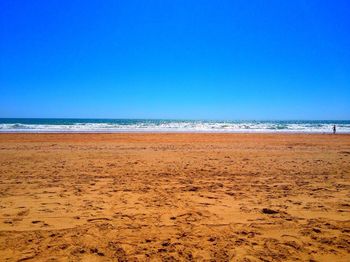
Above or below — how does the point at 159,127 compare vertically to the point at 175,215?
above

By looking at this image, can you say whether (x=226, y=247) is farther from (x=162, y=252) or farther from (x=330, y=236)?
(x=330, y=236)

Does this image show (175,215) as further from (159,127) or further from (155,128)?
(159,127)

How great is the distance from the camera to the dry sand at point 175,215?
3.70 m

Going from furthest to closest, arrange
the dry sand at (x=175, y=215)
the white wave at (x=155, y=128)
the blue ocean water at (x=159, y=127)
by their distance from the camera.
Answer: the blue ocean water at (x=159, y=127), the white wave at (x=155, y=128), the dry sand at (x=175, y=215)

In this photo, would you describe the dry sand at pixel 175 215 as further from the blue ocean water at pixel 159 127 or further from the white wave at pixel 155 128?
the white wave at pixel 155 128

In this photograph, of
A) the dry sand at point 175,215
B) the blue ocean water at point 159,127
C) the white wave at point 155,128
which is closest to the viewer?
the dry sand at point 175,215

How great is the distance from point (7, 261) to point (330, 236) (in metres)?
4.69

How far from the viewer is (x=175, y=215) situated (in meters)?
4.97

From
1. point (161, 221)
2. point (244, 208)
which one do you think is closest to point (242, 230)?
point (244, 208)

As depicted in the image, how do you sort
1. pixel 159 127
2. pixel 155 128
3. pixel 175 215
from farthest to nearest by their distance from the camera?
pixel 159 127 → pixel 155 128 → pixel 175 215

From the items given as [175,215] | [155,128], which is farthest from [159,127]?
[175,215]

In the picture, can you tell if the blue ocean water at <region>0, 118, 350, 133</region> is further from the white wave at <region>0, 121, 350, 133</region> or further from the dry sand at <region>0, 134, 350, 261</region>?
the dry sand at <region>0, 134, 350, 261</region>

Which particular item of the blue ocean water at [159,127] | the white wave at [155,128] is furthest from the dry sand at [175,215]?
the white wave at [155,128]

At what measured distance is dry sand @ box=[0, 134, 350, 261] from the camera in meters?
3.70
